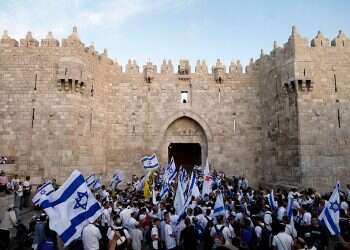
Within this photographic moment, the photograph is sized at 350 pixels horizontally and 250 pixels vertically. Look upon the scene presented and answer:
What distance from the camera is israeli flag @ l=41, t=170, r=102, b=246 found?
4.46 metres

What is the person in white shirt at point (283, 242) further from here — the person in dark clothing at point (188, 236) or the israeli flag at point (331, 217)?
the person in dark clothing at point (188, 236)

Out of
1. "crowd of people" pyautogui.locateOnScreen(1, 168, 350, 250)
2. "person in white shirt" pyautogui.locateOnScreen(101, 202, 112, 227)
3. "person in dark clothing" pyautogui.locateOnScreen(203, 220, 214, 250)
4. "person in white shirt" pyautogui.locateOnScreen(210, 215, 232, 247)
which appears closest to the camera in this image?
"crowd of people" pyautogui.locateOnScreen(1, 168, 350, 250)

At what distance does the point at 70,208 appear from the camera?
4.65m

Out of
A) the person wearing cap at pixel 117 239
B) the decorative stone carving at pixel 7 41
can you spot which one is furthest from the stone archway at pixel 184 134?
the person wearing cap at pixel 117 239

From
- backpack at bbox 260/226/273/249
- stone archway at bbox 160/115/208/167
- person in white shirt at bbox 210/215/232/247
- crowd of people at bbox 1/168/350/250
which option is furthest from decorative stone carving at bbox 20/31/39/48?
backpack at bbox 260/226/273/249

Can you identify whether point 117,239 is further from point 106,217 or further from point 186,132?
point 186,132

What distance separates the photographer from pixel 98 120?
1641 centimetres

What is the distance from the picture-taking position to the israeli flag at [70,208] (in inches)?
176

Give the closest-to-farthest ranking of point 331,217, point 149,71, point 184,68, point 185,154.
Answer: point 331,217
point 149,71
point 184,68
point 185,154

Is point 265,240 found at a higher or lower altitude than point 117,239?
lower

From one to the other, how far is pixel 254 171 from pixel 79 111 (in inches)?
401

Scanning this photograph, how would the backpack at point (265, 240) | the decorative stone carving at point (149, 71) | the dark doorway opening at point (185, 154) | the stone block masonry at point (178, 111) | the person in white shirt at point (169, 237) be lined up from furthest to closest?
the dark doorway opening at point (185, 154), the decorative stone carving at point (149, 71), the stone block masonry at point (178, 111), the person in white shirt at point (169, 237), the backpack at point (265, 240)

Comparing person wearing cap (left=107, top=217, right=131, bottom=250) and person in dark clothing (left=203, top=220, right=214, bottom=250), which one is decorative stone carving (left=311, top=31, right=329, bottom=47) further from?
person wearing cap (left=107, top=217, right=131, bottom=250)

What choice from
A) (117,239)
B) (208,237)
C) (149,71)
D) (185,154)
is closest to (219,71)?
(149,71)
